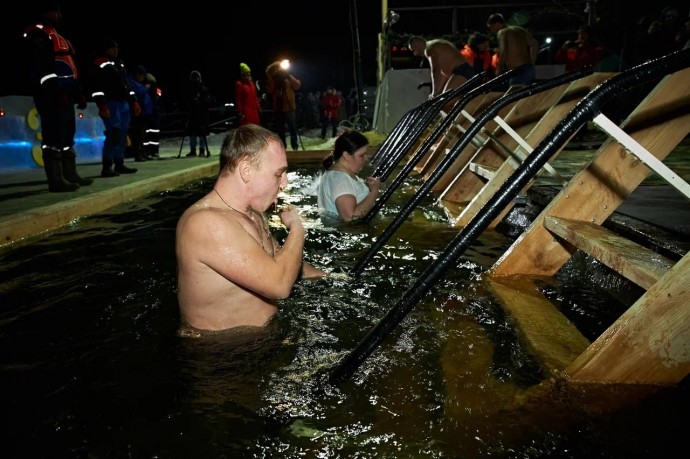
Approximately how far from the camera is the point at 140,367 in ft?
7.84

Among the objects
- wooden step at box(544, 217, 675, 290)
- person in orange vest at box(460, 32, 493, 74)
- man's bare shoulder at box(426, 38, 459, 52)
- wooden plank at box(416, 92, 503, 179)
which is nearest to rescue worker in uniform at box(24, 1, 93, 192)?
wooden plank at box(416, 92, 503, 179)

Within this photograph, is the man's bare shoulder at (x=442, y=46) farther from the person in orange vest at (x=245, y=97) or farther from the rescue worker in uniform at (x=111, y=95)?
the rescue worker in uniform at (x=111, y=95)

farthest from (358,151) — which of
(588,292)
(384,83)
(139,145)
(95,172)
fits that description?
(384,83)

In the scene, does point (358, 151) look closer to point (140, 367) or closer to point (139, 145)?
point (140, 367)

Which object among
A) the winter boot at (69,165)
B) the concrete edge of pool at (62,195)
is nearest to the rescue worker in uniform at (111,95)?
the concrete edge of pool at (62,195)

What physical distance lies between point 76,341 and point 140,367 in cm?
60

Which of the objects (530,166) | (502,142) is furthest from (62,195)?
(530,166)

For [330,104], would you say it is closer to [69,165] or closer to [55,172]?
[69,165]

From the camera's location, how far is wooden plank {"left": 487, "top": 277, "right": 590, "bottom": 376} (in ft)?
7.15

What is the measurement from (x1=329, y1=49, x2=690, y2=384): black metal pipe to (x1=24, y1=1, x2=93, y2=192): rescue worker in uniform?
6144 millimetres

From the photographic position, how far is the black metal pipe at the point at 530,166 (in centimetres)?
160

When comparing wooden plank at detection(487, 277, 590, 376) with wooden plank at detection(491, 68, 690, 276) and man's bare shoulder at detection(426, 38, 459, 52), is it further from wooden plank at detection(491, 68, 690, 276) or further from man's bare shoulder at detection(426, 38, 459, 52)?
man's bare shoulder at detection(426, 38, 459, 52)

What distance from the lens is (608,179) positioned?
2742 mm

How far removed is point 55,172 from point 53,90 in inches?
43.7
